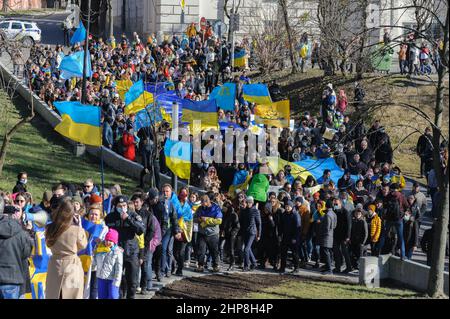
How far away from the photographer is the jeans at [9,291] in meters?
13.2

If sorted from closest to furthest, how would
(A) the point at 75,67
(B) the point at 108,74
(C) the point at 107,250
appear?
(C) the point at 107,250 → (A) the point at 75,67 → (B) the point at 108,74

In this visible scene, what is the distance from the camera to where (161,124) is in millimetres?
29141

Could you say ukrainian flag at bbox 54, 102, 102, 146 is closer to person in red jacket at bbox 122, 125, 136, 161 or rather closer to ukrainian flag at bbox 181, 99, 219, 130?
ukrainian flag at bbox 181, 99, 219, 130

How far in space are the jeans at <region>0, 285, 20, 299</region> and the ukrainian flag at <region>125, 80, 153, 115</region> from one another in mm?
14340

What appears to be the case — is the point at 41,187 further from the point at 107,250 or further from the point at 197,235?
the point at 107,250

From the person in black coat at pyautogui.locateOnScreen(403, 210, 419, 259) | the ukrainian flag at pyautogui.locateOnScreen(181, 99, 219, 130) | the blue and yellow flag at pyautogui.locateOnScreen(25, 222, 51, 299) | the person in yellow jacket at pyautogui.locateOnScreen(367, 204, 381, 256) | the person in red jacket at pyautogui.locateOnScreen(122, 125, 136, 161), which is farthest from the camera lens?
the person in red jacket at pyautogui.locateOnScreen(122, 125, 136, 161)

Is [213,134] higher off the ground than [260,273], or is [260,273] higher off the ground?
[213,134]

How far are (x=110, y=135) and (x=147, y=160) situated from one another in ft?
11.2

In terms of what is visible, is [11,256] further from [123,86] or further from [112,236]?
[123,86]

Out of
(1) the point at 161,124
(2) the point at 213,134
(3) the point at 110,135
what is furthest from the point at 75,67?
(2) the point at 213,134

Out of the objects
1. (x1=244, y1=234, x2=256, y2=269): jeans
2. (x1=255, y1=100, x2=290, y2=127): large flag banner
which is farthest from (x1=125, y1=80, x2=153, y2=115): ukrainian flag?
(x1=244, y1=234, x2=256, y2=269): jeans

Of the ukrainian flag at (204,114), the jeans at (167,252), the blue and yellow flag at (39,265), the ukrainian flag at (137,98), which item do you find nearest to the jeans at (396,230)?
the jeans at (167,252)

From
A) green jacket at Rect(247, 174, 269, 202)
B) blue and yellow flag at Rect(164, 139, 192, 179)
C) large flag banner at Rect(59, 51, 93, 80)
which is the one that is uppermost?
large flag banner at Rect(59, 51, 93, 80)

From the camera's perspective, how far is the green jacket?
22578 mm
